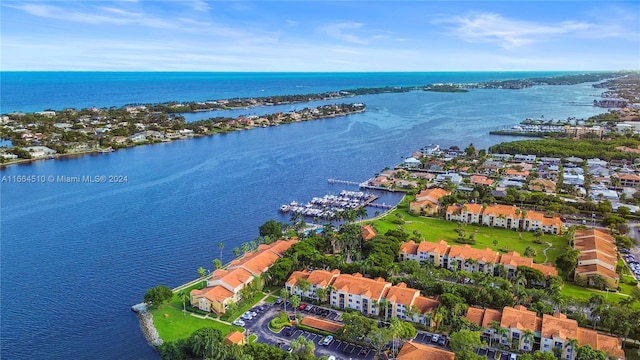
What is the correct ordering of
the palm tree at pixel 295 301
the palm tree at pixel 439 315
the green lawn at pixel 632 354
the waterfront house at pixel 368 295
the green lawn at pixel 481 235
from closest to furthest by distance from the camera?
the green lawn at pixel 632 354 → the palm tree at pixel 439 315 → the waterfront house at pixel 368 295 → the palm tree at pixel 295 301 → the green lawn at pixel 481 235

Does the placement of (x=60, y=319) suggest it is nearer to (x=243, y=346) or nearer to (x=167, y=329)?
(x=167, y=329)

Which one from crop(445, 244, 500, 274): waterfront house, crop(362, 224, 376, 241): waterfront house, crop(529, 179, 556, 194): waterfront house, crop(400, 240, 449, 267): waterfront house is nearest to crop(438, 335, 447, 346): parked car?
crop(445, 244, 500, 274): waterfront house

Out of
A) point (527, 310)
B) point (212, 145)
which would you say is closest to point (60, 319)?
point (527, 310)

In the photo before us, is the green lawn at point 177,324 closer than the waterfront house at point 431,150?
Yes

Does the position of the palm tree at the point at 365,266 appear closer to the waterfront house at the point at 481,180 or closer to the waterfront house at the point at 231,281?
the waterfront house at the point at 231,281

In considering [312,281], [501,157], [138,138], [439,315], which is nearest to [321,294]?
[312,281]

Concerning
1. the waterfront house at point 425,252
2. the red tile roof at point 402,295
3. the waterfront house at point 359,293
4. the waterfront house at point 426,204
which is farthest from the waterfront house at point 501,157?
the red tile roof at point 402,295
